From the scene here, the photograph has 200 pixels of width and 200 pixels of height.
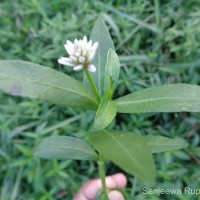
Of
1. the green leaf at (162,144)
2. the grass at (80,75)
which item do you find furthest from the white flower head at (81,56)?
the grass at (80,75)

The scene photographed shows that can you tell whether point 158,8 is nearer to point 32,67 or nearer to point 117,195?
point 117,195

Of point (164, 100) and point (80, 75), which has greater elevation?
point (164, 100)

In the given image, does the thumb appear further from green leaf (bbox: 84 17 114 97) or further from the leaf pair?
green leaf (bbox: 84 17 114 97)

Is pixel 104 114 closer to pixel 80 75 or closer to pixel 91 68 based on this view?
pixel 91 68

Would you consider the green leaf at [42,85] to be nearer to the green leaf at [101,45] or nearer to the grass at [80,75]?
the green leaf at [101,45]

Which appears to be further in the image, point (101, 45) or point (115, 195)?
point (115, 195)

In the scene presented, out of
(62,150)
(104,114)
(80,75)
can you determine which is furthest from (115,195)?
(80,75)
